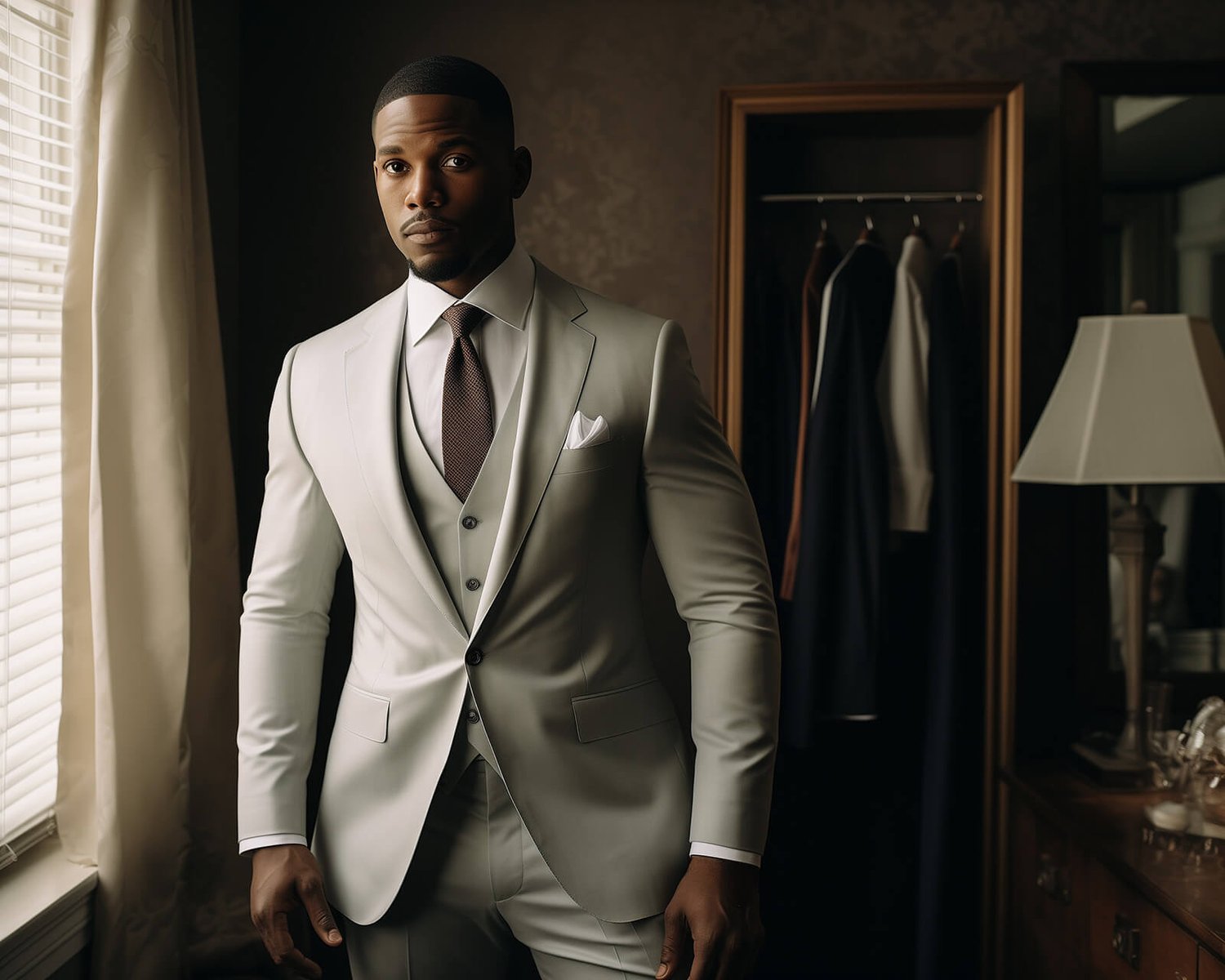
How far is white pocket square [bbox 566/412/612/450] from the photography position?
1.18 meters

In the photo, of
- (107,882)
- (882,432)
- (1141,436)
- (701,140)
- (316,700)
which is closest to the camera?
(316,700)

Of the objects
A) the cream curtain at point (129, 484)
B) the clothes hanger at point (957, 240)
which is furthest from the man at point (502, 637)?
the clothes hanger at point (957, 240)

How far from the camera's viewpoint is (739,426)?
2098 millimetres

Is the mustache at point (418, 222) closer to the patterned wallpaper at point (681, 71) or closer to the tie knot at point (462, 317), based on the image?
the tie knot at point (462, 317)

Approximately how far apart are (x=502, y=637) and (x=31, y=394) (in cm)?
96

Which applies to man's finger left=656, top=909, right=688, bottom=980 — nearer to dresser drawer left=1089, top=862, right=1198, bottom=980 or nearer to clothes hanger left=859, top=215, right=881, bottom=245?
dresser drawer left=1089, top=862, right=1198, bottom=980

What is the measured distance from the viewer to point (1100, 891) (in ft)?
5.49

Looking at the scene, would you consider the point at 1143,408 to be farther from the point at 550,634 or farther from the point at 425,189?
the point at 425,189

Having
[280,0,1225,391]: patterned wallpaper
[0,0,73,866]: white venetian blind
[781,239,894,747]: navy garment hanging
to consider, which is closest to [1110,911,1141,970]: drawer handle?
[781,239,894,747]: navy garment hanging

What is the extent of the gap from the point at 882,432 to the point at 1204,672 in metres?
0.90

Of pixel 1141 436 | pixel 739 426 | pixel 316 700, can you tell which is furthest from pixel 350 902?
pixel 1141 436

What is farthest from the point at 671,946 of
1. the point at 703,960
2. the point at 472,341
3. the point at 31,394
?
the point at 31,394

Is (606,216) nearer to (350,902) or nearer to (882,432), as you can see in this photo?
(882,432)

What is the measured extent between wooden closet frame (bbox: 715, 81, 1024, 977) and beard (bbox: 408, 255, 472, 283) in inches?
38.9
